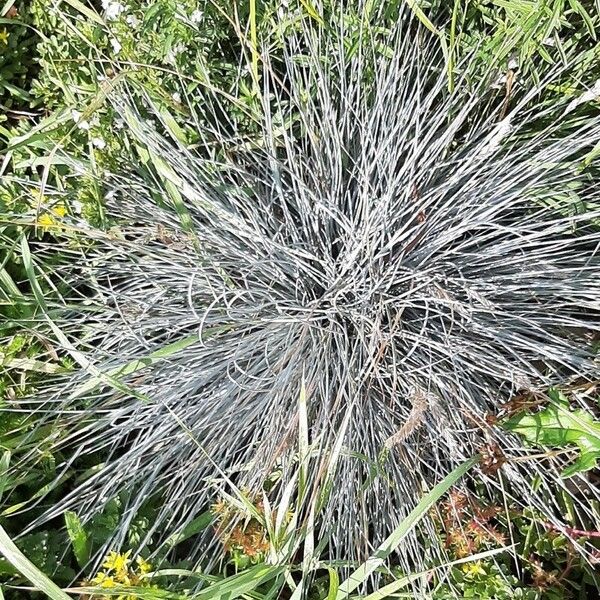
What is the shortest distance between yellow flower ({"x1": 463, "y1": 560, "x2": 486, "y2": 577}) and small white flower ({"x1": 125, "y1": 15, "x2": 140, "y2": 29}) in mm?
998

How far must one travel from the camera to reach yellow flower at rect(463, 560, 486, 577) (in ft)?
3.35

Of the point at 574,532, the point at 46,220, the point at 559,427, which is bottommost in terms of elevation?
the point at 574,532

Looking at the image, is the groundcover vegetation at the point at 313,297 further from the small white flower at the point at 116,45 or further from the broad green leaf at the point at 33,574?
the broad green leaf at the point at 33,574

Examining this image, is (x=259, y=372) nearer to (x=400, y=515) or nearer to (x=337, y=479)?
(x=337, y=479)

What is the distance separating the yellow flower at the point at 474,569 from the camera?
3.35 feet

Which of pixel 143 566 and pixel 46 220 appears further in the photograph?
pixel 46 220

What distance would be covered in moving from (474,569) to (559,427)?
9.8 inches

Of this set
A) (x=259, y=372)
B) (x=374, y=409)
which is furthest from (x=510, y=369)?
(x=259, y=372)

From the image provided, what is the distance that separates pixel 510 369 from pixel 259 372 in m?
0.39

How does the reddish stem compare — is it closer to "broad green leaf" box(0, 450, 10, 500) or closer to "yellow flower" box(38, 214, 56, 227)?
"broad green leaf" box(0, 450, 10, 500)

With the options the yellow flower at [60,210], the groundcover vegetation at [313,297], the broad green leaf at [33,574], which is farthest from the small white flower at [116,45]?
the broad green leaf at [33,574]

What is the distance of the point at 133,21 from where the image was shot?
1093mm

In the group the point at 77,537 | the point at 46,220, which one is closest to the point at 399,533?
the point at 77,537

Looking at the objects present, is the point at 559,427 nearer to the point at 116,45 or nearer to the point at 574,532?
the point at 574,532
